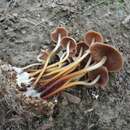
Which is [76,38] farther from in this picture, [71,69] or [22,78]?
[22,78]

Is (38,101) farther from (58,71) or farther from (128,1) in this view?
(128,1)

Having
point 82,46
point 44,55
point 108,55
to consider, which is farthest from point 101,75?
point 44,55

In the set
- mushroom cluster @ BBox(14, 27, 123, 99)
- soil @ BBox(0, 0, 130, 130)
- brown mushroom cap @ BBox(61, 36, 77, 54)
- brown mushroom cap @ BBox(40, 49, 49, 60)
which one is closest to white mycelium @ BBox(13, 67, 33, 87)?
mushroom cluster @ BBox(14, 27, 123, 99)

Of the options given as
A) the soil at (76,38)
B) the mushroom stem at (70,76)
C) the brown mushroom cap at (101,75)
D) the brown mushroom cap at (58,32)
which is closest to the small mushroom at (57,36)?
the brown mushroom cap at (58,32)

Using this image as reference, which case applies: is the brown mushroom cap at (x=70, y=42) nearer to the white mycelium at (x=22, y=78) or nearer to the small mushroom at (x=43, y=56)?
the small mushroom at (x=43, y=56)

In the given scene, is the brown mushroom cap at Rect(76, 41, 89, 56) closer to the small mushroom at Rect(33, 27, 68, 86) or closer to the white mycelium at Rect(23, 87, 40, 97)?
the small mushroom at Rect(33, 27, 68, 86)

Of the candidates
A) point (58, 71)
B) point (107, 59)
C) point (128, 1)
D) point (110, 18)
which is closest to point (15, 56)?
point (58, 71)
